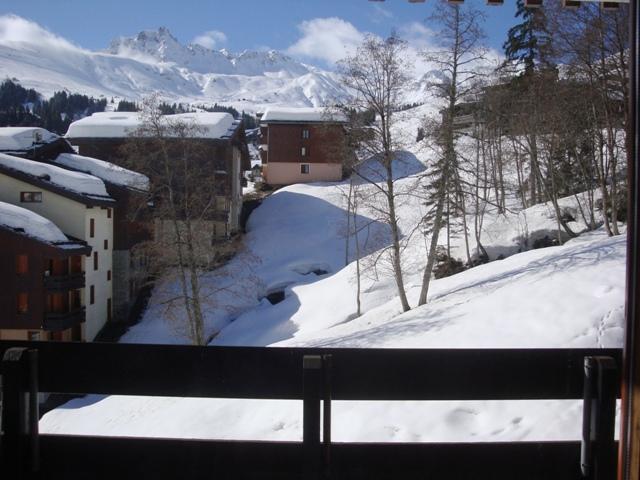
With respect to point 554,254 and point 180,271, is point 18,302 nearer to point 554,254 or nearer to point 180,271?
point 180,271

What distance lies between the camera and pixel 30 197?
21.8 meters

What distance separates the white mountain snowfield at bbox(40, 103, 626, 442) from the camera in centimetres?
656

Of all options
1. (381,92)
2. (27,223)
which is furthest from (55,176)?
(381,92)

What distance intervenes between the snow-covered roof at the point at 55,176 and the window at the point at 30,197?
2.16 ft

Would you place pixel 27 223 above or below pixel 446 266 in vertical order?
above

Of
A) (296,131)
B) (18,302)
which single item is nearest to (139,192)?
(18,302)

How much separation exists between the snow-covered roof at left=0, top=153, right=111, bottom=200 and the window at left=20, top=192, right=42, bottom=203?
2.16 ft

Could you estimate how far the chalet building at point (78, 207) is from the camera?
70.7ft

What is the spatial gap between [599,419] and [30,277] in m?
19.8

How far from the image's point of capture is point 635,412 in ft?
7.96

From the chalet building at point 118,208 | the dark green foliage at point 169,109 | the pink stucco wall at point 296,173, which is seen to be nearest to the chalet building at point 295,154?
the pink stucco wall at point 296,173

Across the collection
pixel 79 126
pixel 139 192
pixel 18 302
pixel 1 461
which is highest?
pixel 79 126

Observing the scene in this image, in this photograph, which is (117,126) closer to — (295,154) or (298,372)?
(295,154)

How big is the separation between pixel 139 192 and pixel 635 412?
799 inches
